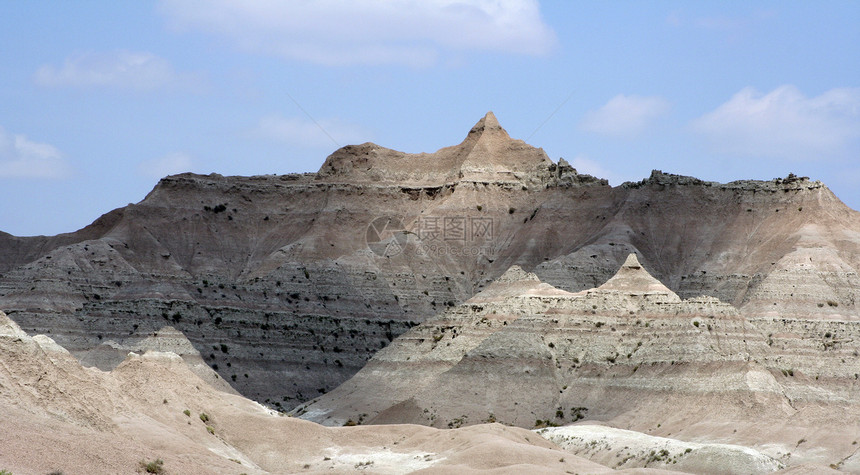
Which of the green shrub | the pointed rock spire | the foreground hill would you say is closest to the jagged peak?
the foreground hill

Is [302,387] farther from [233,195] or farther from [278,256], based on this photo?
[233,195]

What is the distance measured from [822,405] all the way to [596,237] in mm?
48793

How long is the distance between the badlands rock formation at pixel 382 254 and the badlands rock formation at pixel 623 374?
1658mm

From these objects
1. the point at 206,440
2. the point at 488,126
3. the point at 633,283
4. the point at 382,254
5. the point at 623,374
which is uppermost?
the point at 488,126

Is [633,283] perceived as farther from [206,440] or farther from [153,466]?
[153,466]

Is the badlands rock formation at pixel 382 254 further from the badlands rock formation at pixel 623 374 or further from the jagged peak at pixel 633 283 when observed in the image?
the jagged peak at pixel 633 283

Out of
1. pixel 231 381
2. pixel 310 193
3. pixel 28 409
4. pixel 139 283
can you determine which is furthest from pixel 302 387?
pixel 28 409

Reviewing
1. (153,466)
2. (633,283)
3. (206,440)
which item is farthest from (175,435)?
(633,283)

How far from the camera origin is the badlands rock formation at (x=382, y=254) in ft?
401

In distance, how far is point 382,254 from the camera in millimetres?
148250

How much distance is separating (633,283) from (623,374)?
34.3ft

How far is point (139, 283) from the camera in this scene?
133875 millimetres

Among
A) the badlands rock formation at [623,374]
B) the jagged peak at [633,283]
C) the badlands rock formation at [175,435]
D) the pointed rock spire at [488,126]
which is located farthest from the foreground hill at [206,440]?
the pointed rock spire at [488,126]

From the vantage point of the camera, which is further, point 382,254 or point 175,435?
point 382,254
